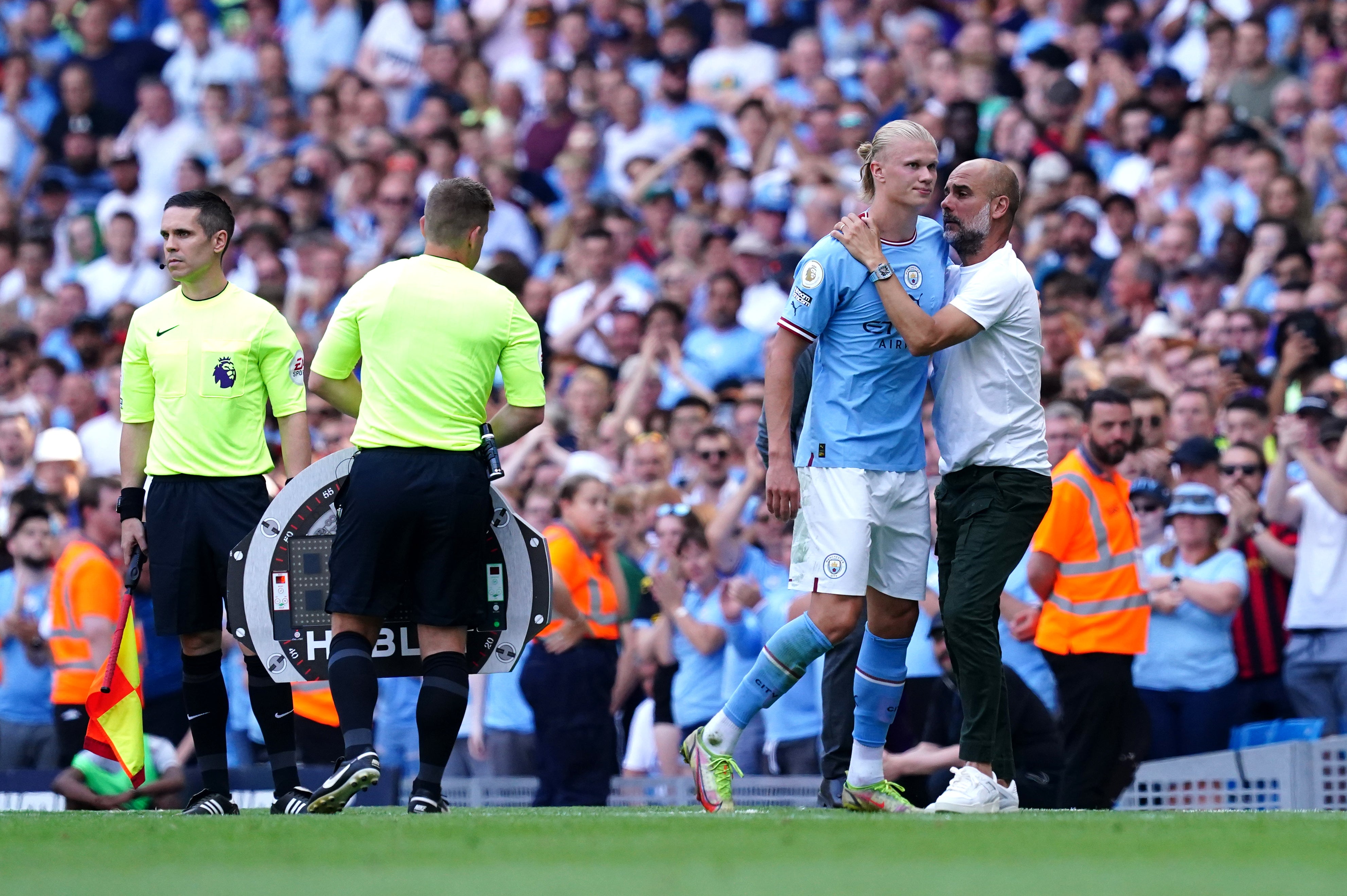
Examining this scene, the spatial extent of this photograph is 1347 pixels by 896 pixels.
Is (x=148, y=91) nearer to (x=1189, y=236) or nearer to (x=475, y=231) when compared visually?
(x=1189, y=236)

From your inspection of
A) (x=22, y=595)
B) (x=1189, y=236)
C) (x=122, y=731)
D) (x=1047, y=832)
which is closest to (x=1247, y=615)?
(x=1189, y=236)

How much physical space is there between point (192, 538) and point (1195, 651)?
5274 millimetres

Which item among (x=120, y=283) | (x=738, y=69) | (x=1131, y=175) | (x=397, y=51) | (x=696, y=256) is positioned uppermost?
(x=397, y=51)

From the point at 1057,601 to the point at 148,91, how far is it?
1337cm

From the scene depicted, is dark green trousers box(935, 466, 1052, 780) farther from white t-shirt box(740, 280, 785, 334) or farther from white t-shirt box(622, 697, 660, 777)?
white t-shirt box(740, 280, 785, 334)

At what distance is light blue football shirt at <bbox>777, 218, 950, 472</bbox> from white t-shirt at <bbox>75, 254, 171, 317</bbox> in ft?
37.3

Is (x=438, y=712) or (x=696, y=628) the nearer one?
(x=438, y=712)

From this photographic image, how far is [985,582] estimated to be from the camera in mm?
6656

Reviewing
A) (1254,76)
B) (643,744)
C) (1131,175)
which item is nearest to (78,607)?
(643,744)

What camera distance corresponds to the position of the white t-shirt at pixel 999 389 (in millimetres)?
6754

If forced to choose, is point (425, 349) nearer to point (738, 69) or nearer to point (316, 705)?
point (316, 705)

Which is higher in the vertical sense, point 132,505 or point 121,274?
point 121,274

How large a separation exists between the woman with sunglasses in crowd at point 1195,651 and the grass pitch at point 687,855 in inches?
132

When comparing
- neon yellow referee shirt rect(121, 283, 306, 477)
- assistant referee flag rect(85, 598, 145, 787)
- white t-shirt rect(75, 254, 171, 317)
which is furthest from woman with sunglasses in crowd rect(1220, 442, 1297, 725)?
white t-shirt rect(75, 254, 171, 317)
